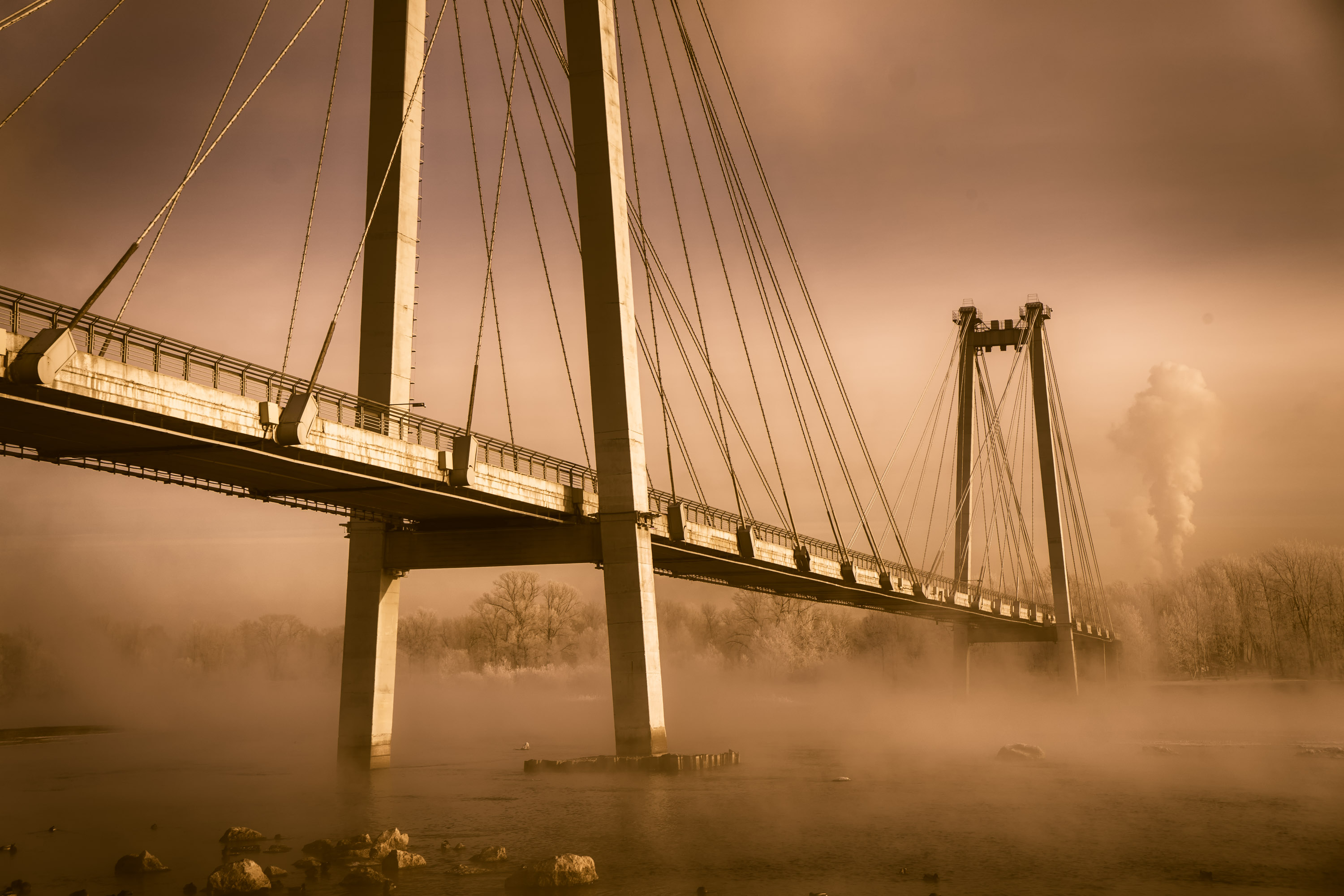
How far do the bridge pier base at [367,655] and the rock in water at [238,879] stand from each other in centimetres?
1982

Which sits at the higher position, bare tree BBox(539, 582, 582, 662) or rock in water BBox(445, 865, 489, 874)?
bare tree BBox(539, 582, 582, 662)

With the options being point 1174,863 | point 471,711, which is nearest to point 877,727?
point 471,711

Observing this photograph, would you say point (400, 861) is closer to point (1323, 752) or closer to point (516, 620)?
point (1323, 752)

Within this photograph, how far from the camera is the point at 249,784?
37312mm

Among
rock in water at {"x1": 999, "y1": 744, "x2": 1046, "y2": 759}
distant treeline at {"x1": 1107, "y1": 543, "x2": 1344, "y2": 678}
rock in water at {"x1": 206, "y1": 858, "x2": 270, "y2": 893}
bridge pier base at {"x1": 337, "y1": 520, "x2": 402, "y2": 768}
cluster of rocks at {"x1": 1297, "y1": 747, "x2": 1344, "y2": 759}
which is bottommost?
rock in water at {"x1": 206, "y1": 858, "x2": 270, "y2": 893}

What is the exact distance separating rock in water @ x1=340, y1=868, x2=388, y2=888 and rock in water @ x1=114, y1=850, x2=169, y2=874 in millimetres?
3858

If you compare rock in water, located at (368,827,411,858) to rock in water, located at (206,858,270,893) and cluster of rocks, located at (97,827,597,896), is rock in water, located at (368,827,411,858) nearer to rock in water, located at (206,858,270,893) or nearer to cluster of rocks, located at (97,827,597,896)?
cluster of rocks, located at (97,827,597,896)

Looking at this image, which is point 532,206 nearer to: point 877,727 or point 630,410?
point 630,410

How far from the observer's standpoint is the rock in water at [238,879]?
62.7 feet

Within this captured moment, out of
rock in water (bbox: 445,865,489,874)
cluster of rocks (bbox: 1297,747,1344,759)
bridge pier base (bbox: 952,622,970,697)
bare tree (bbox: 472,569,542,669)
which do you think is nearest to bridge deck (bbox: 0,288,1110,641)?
rock in water (bbox: 445,865,489,874)

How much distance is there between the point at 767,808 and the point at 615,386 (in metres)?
15.6

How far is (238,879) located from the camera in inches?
755

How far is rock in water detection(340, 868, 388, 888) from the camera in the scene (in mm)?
20156

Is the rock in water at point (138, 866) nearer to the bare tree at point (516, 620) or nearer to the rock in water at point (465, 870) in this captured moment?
the rock in water at point (465, 870)
